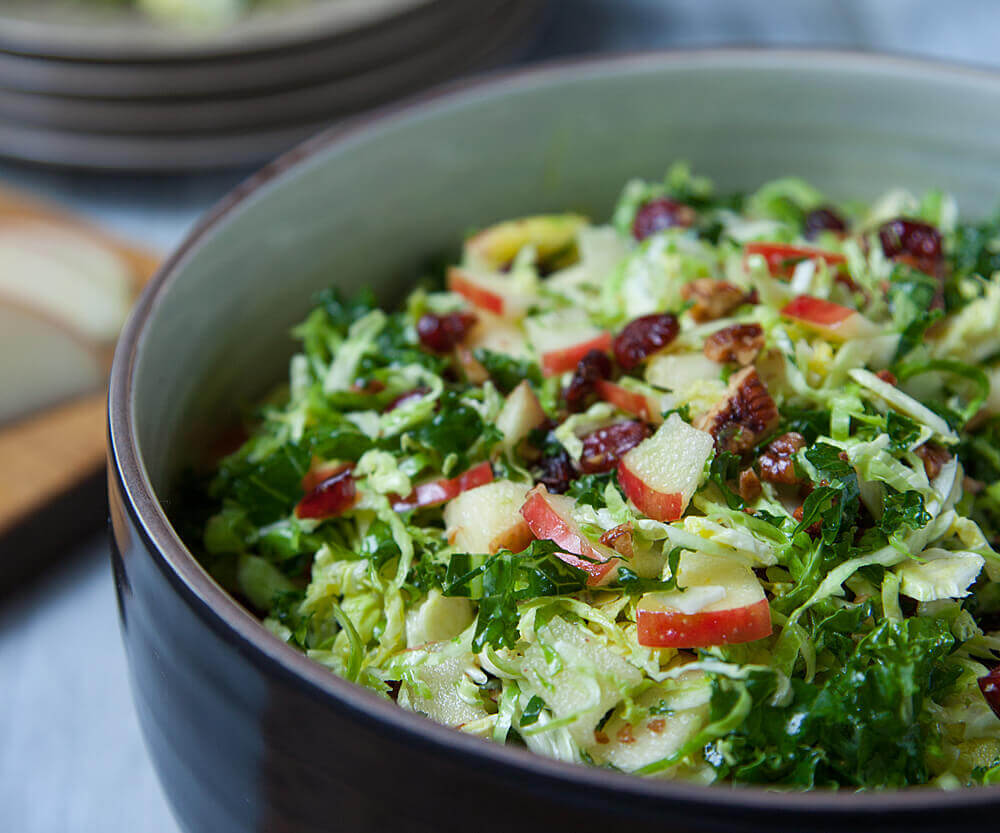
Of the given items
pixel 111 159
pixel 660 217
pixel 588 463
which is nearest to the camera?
pixel 588 463

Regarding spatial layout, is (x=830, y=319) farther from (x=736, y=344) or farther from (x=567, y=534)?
(x=567, y=534)

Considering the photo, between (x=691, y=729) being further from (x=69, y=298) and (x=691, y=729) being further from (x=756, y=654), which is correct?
(x=69, y=298)

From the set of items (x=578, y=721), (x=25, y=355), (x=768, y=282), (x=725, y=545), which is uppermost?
(x=768, y=282)

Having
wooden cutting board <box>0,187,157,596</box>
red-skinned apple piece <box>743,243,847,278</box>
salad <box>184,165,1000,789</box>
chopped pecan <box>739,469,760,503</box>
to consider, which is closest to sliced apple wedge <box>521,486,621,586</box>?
salad <box>184,165,1000,789</box>

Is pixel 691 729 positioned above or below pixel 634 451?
below

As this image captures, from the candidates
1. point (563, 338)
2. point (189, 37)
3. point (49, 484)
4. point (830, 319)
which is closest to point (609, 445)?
point (563, 338)

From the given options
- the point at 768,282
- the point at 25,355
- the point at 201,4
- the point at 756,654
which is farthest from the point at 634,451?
the point at 201,4

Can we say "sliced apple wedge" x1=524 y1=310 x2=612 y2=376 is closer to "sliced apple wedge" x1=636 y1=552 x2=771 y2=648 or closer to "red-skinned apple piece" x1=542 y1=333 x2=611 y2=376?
"red-skinned apple piece" x1=542 y1=333 x2=611 y2=376
